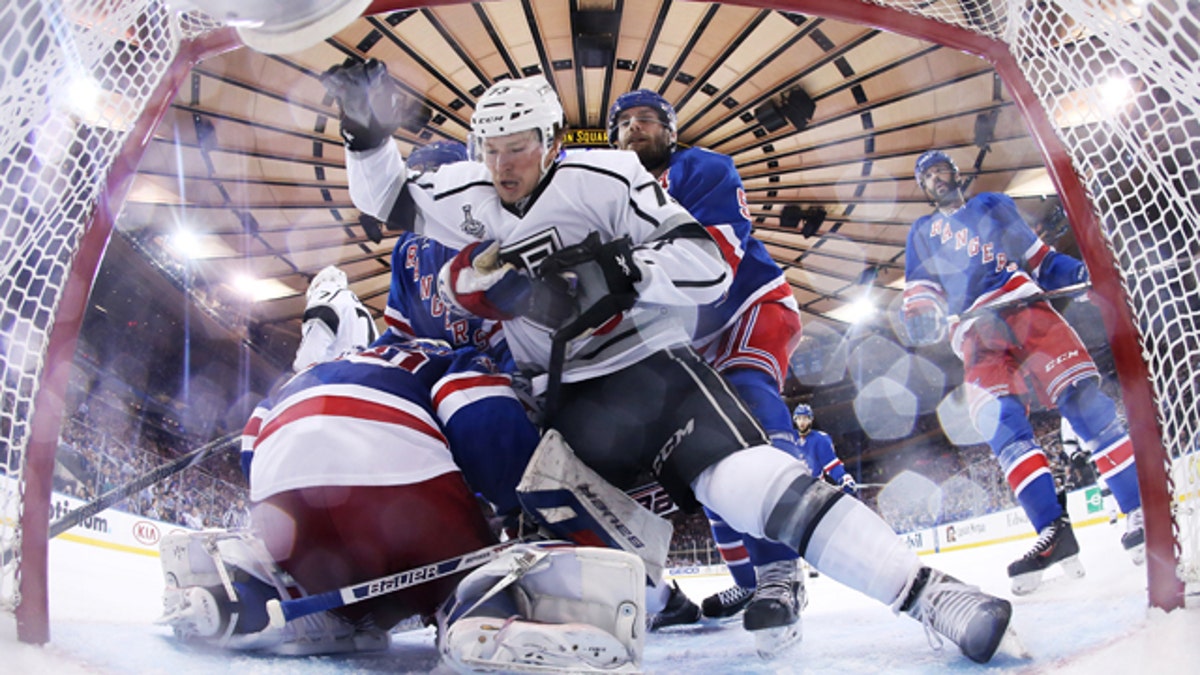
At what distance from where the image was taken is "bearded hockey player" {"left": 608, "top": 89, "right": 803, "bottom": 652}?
1658mm

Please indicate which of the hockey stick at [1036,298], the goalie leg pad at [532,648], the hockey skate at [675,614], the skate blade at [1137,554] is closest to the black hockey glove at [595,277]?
the goalie leg pad at [532,648]

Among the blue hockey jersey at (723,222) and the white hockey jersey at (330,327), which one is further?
the white hockey jersey at (330,327)

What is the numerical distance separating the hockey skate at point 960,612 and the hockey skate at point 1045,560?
4.71 feet

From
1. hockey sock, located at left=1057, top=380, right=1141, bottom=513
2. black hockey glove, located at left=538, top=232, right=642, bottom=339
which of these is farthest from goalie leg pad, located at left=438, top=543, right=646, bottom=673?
hockey sock, located at left=1057, top=380, right=1141, bottom=513

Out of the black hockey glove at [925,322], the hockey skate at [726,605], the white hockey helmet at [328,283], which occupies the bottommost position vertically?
the hockey skate at [726,605]

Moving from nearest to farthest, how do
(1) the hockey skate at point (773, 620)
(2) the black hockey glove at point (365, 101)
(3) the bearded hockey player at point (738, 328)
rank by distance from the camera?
(2) the black hockey glove at point (365, 101)
(1) the hockey skate at point (773, 620)
(3) the bearded hockey player at point (738, 328)

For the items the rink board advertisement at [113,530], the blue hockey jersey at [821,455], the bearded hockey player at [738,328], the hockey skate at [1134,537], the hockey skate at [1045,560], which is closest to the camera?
the bearded hockey player at [738,328]

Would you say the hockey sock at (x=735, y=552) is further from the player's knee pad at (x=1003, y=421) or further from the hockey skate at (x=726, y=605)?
the player's knee pad at (x=1003, y=421)

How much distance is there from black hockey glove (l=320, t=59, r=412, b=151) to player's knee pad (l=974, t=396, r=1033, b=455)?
219cm

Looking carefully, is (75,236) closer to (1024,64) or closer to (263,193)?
(1024,64)

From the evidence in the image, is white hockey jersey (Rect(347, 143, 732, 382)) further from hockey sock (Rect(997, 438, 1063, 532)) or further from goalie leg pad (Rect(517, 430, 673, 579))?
hockey sock (Rect(997, 438, 1063, 532))

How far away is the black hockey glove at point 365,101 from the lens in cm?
127

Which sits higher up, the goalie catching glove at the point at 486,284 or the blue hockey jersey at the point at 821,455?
the goalie catching glove at the point at 486,284

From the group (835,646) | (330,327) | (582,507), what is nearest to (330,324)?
(330,327)
